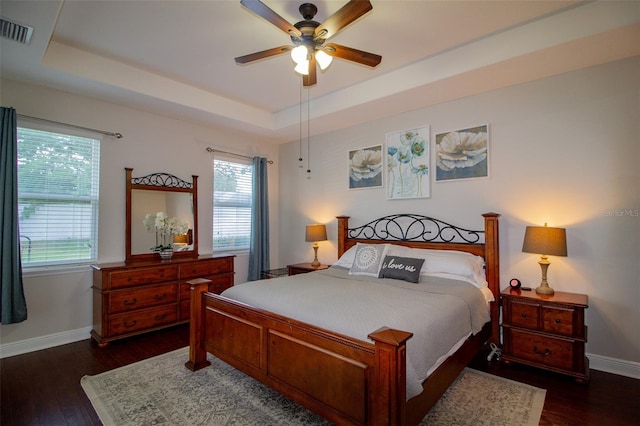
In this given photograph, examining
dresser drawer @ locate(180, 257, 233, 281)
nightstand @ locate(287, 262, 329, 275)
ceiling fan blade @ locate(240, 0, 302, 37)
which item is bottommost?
nightstand @ locate(287, 262, 329, 275)

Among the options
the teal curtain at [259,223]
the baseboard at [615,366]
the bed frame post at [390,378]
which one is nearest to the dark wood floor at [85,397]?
the baseboard at [615,366]

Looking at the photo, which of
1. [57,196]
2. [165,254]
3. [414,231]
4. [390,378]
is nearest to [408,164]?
[414,231]

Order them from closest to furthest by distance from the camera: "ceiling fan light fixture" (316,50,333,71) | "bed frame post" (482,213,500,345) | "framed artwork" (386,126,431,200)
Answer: "ceiling fan light fixture" (316,50,333,71)
"bed frame post" (482,213,500,345)
"framed artwork" (386,126,431,200)

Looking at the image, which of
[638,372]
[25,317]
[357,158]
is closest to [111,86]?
[25,317]

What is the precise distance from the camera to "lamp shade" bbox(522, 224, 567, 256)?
2648 mm

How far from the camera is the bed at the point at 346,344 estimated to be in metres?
1.55

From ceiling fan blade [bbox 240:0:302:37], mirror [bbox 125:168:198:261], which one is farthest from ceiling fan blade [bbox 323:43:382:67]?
mirror [bbox 125:168:198:261]

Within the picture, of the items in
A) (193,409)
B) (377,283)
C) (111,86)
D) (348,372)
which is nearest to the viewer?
(348,372)

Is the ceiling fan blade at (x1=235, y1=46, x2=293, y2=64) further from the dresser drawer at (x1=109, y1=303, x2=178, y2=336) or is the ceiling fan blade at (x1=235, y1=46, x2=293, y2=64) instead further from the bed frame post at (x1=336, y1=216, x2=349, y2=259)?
the dresser drawer at (x1=109, y1=303, x2=178, y2=336)

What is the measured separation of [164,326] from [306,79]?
312cm

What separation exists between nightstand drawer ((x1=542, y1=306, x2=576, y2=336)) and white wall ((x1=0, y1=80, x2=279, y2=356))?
4041 millimetres

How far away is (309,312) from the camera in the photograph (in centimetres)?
208

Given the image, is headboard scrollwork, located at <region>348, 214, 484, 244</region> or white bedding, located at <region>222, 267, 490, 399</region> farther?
headboard scrollwork, located at <region>348, 214, 484, 244</region>

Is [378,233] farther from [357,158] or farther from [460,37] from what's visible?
[460,37]
